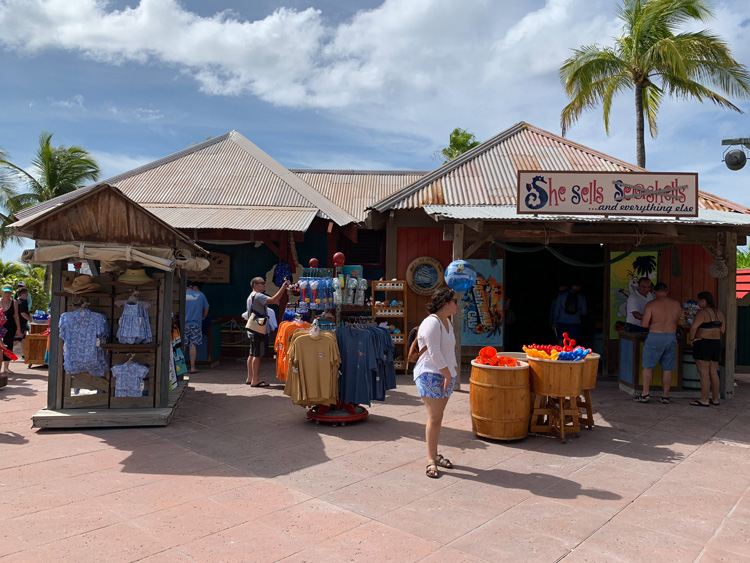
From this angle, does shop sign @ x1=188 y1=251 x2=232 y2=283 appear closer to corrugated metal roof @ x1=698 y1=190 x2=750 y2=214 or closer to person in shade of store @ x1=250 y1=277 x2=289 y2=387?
person in shade of store @ x1=250 y1=277 x2=289 y2=387

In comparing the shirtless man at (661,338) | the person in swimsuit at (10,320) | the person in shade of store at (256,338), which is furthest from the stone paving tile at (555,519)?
the person in swimsuit at (10,320)

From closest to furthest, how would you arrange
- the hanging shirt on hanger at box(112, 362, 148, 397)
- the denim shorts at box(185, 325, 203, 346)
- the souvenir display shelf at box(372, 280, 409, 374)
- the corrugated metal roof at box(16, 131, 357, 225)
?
the hanging shirt on hanger at box(112, 362, 148, 397) < the denim shorts at box(185, 325, 203, 346) < the souvenir display shelf at box(372, 280, 409, 374) < the corrugated metal roof at box(16, 131, 357, 225)

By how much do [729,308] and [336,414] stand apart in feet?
21.4

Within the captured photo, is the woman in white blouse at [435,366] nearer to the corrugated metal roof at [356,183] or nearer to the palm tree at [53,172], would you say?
the corrugated metal roof at [356,183]

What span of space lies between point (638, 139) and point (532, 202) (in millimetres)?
11463

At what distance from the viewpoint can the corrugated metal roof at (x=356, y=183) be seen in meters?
14.7

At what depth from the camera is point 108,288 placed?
22.6 feet

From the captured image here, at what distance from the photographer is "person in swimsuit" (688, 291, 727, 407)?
817cm

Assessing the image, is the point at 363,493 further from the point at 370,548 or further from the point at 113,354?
the point at 113,354

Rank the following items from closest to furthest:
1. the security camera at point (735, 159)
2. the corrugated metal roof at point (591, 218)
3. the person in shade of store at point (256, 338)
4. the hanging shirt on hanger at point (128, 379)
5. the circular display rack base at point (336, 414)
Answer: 1. the hanging shirt on hanger at point (128, 379)
2. the circular display rack base at point (336, 414)
3. the corrugated metal roof at point (591, 218)
4. the person in shade of store at point (256, 338)
5. the security camera at point (735, 159)

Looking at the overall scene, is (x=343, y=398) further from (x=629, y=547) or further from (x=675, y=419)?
(x=675, y=419)

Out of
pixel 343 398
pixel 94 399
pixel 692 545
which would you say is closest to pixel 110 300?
pixel 94 399

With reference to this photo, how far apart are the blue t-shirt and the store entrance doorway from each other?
7531mm

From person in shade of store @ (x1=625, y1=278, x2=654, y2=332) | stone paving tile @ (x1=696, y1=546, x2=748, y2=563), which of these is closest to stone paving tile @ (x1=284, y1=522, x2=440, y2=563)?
stone paving tile @ (x1=696, y1=546, x2=748, y2=563)
